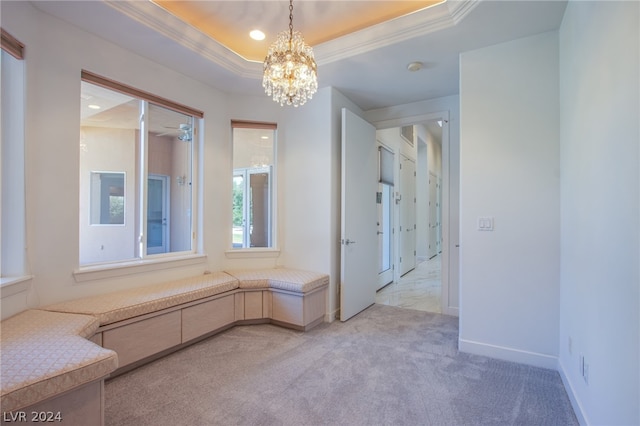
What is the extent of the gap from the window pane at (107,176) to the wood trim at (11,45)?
0.70 m

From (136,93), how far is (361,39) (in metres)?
2.18

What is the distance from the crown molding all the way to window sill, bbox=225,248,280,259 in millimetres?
2059

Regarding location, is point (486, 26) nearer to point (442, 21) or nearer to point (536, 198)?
point (442, 21)

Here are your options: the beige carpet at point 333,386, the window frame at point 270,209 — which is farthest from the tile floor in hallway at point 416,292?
the window frame at point 270,209

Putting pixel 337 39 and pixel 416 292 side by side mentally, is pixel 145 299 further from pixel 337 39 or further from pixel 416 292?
pixel 416 292

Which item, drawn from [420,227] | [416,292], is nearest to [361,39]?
[416,292]

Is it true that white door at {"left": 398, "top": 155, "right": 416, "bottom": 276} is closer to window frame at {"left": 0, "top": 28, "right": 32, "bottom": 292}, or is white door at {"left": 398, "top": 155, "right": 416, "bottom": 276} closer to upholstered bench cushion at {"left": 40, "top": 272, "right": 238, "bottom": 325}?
upholstered bench cushion at {"left": 40, "top": 272, "right": 238, "bottom": 325}

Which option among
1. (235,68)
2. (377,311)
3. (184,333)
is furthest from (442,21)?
(184,333)

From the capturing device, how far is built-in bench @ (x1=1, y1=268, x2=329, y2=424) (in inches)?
55.9

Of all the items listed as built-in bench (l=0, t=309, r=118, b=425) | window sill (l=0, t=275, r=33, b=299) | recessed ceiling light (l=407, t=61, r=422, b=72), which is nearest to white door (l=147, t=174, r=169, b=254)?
window sill (l=0, t=275, r=33, b=299)

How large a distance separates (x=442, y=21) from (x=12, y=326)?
363 centimetres

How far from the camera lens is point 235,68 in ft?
10.4

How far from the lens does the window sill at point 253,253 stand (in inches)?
148

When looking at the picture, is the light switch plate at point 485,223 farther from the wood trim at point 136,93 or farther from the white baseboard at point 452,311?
the wood trim at point 136,93
